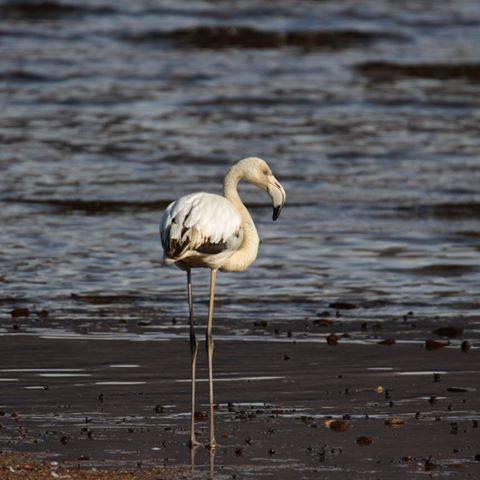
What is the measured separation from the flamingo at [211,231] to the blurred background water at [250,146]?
282 centimetres

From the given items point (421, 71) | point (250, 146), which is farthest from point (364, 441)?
point (421, 71)

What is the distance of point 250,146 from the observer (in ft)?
79.4

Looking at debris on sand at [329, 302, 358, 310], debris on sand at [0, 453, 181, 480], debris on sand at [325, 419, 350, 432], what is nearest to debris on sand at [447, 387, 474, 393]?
debris on sand at [325, 419, 350, 432]

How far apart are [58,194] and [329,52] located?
1807 centimetres

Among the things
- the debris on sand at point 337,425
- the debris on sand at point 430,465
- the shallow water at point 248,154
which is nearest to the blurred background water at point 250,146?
the shallow water at point 248,154

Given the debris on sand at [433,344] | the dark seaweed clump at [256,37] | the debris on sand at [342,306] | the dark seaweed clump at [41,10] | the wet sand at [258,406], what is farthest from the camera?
the dark seaweed clump at [41,10]

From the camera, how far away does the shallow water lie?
12.9 m

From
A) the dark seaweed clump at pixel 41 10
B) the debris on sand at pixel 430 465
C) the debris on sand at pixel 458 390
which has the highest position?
the dark seaweed clump at pixel 41 10

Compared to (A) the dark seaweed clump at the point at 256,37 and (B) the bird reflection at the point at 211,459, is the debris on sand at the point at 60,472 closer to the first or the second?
(B) the bird reflection at the point at 211,459

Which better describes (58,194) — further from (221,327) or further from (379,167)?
(221,327)

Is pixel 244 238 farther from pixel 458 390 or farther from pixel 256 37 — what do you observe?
pixel 256 37

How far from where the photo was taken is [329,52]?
3666 cm

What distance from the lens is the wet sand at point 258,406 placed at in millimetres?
7820

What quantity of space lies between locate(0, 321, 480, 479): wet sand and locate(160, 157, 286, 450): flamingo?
0.36 meters
